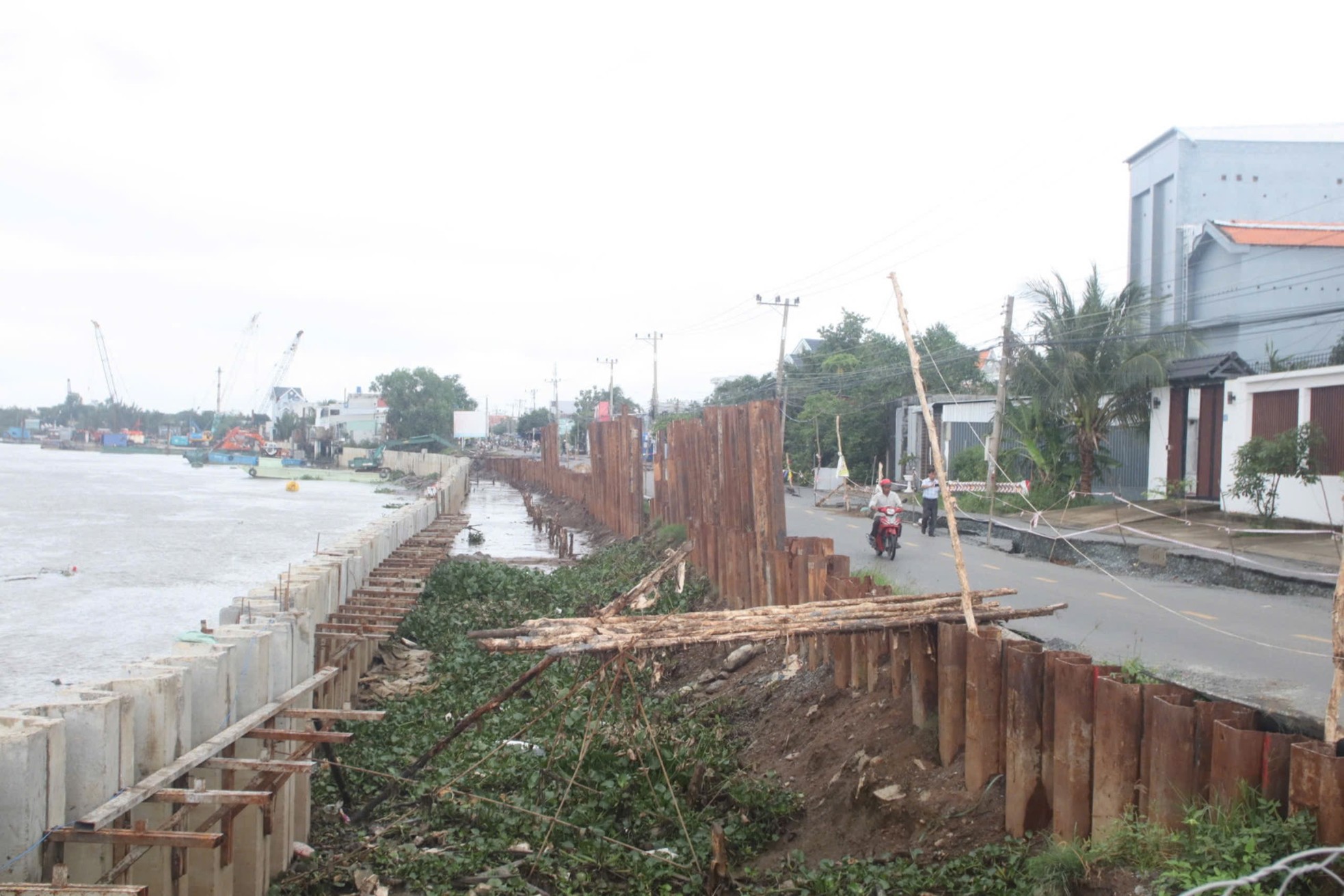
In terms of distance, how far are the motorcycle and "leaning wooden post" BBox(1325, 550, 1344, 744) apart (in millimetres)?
12362

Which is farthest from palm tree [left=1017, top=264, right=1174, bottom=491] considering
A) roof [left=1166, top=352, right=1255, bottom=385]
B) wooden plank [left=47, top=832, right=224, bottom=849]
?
wooden plank [left=47, top=832, right=224, bottom=849]

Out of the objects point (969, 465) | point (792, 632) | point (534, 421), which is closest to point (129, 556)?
point (969, 465)

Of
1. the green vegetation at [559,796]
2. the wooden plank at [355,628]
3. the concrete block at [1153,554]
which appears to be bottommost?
the green vegetation at [559,796]

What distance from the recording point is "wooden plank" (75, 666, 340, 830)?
5.04 m

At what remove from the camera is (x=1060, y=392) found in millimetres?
27516

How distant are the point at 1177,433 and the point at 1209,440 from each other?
1.13m

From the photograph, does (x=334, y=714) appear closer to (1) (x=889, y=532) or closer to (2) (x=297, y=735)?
(2) (x=297, y=735)

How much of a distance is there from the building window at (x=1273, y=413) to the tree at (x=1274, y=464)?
1368 mm

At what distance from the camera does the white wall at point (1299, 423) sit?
60.5 ft

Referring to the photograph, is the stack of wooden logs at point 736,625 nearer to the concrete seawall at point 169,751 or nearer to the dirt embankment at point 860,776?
the dirt embankment at point 860,776

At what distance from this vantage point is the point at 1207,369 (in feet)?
80.5

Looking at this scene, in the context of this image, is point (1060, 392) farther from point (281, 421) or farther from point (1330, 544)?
point (281, 421)

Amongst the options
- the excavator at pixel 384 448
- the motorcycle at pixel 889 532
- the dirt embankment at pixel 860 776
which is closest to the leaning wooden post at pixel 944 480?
the dirt embankment at pixel 860 776

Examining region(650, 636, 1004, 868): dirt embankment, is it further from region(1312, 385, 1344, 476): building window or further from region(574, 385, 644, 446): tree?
region(574, 385, 644, 446): tree
